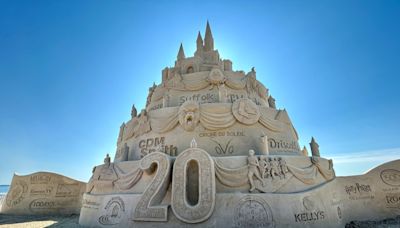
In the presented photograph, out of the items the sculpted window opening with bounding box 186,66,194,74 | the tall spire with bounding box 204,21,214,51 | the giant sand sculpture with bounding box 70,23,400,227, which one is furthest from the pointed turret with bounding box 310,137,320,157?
the tall spire with bounding box 204,21,214,51

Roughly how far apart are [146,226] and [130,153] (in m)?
4.66

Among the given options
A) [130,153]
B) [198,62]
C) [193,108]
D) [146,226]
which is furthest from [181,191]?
[198,62]

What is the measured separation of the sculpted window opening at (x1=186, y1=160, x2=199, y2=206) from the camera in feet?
23.4

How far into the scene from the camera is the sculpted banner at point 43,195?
13.0 m

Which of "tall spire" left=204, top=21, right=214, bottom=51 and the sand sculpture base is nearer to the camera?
the sand sculpture base

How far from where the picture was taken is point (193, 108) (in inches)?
388

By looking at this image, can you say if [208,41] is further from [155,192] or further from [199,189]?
[155,192]

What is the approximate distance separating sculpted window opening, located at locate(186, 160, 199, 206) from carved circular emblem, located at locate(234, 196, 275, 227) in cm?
152

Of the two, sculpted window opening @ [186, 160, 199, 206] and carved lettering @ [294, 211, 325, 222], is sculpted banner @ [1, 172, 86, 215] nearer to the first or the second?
sculpted window opening @ [186, 160, 199, 206]

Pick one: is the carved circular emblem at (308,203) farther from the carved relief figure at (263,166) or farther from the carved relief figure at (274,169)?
the carved relief figure at (263,166)

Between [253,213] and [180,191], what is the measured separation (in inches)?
99.9

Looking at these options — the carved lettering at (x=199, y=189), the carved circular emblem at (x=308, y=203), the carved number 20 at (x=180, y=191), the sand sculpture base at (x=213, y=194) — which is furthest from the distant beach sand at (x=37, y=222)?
the carved circular emblem at (x=308, y=203)

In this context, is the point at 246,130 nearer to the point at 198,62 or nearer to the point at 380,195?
the point at 198,62

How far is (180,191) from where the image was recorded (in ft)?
22.7
